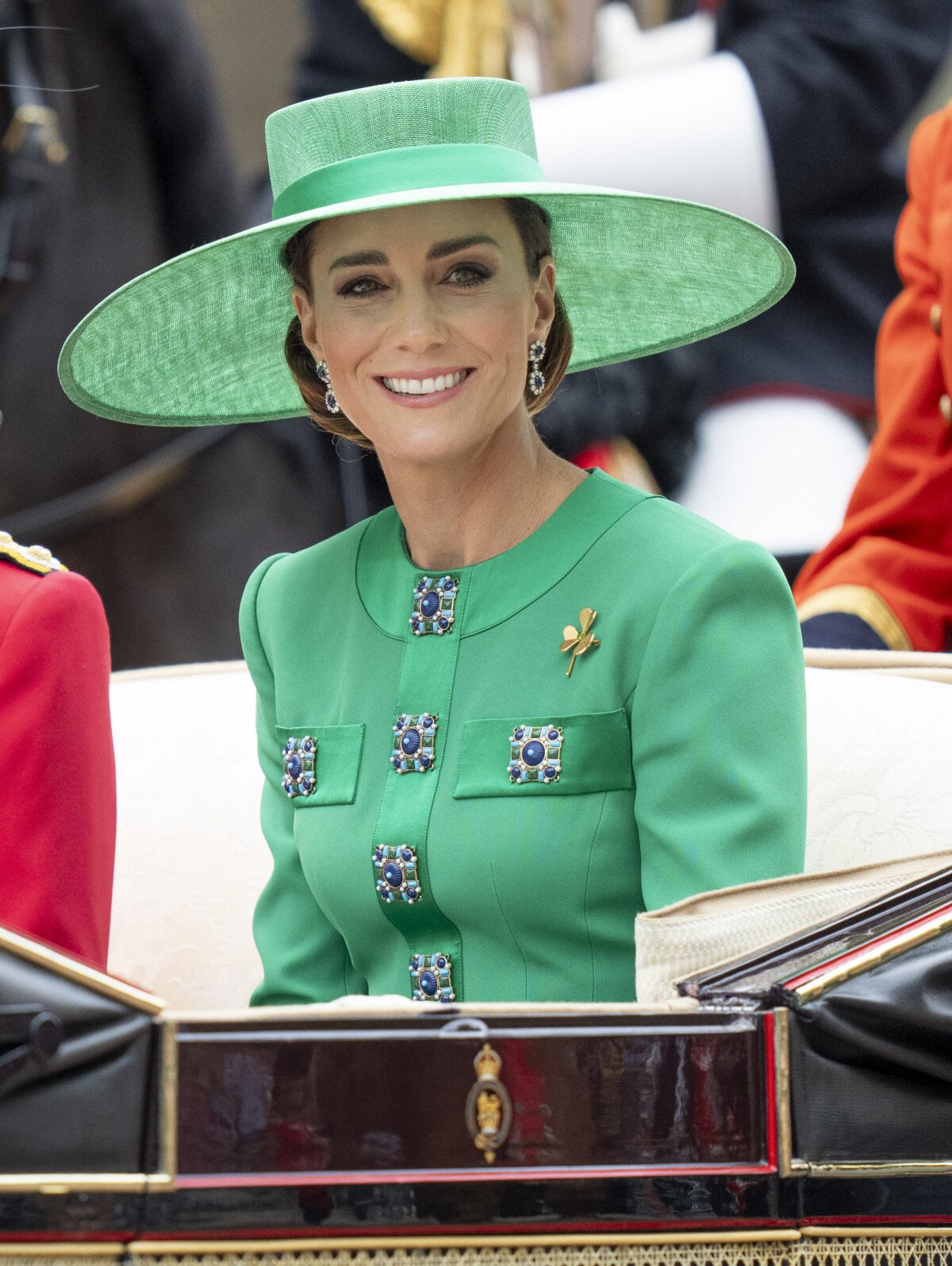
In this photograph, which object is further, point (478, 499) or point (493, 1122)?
point (478, 499)

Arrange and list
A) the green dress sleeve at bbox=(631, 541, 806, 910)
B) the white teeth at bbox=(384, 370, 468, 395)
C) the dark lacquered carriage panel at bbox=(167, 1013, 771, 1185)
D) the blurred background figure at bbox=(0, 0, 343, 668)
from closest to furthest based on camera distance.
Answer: the dark lacquered carriage panel at bbox=(167, 1013, 771, 1185) < the green dress sleeve at bbox=(631, 541, 806, 910) < the white teeth at bbox=(384, 370, 468, 395) < the blurred background figure at bbox=(0, 0, 343, 668)

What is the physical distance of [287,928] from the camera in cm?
172

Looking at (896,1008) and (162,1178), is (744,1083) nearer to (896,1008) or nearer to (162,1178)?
(896,1008)

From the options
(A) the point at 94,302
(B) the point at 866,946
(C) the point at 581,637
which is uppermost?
(A) the point at 94,302

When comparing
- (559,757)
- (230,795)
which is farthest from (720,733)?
(230,795)

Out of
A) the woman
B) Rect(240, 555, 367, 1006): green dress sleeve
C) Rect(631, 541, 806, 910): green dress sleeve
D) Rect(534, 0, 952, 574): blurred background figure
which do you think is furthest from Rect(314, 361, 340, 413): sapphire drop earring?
Rect(534, 0, 952, 574): blurred background figure

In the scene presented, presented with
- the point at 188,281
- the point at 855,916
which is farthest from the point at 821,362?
the point at 855,916

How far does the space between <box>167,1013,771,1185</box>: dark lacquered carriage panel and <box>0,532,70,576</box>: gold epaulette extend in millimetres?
681

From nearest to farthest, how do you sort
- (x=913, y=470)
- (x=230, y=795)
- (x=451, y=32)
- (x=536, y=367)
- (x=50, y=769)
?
(x=50, y=769), (x=536, y=367), (x=230, y=795), (x=913, y=470), (x=451, y=32)

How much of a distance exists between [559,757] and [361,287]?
0.38 meters

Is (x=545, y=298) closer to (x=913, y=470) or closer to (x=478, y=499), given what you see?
(x=478, y=499)

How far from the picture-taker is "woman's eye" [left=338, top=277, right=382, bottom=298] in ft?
5.01

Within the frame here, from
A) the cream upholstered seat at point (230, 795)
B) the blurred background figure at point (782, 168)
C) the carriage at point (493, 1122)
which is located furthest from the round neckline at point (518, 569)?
the blurred background figure at point (782, 168)

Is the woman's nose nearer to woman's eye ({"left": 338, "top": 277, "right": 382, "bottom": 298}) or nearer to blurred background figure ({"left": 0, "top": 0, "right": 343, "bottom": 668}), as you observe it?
woman's eye ({"left": 338, "top": 277, "right": 382, "bottom": 298})
